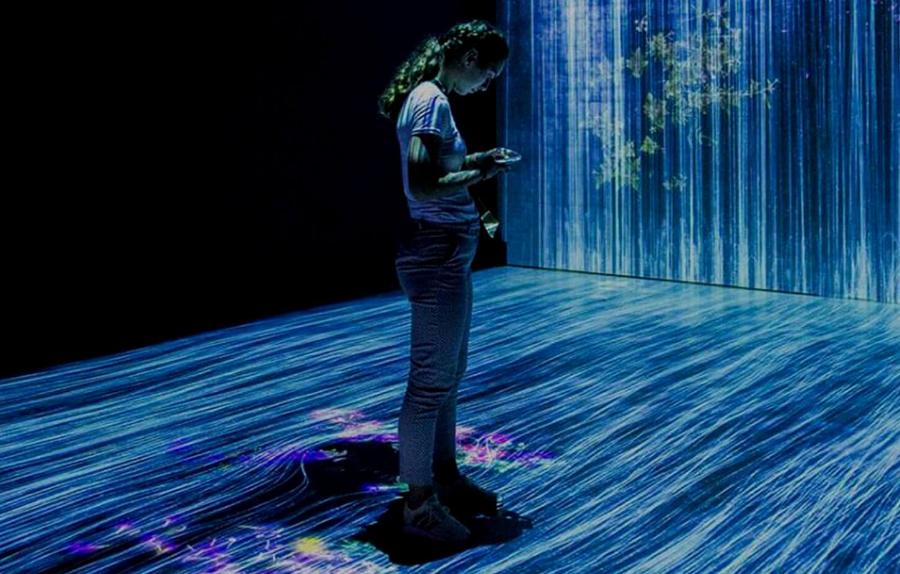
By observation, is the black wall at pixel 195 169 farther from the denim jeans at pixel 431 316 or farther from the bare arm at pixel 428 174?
the bare arm at pixel 428 174

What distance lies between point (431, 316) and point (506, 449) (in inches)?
38.4

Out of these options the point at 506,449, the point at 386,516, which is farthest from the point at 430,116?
the point at 506,449

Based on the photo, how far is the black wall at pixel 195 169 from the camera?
4457mm

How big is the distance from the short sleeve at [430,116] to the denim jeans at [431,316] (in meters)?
0.20

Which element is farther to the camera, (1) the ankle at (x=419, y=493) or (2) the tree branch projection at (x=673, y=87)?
(2) the tree branch projection at (x=673, y=87)

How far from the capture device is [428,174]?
2088mm

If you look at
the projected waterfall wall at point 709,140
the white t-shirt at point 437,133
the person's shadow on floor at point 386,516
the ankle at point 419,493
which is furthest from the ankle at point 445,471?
the projected waterfall wall at point 709,140

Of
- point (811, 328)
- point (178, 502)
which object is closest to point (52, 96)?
point (178, 502)

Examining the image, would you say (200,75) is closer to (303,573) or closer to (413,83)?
(413,83)

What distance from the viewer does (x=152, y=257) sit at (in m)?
4.91

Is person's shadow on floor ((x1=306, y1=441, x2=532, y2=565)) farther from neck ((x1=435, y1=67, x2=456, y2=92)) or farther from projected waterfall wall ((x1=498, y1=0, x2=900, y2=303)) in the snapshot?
projected waterfall wall ((x1=498, y1=0, x2=900, y2=303))

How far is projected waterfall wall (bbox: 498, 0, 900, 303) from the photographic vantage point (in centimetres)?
499

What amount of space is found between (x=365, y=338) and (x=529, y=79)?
7.82 ft

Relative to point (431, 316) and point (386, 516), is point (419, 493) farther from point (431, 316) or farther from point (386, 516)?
point (431, 316)
